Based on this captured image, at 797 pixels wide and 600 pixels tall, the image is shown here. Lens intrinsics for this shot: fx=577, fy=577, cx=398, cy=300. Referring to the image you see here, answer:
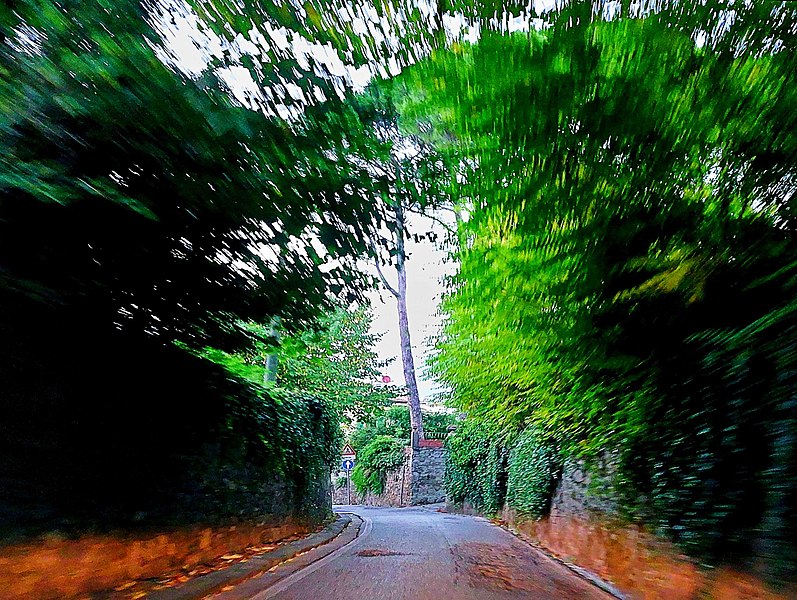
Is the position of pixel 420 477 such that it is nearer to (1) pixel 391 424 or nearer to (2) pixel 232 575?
(1) pixel 391 424

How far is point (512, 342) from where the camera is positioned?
758 cm

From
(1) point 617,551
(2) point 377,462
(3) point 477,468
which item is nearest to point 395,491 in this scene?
(2) point 377,462

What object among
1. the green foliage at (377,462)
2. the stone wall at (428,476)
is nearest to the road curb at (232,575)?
the stone wall at (428,476)

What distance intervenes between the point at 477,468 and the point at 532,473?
29.0 ft

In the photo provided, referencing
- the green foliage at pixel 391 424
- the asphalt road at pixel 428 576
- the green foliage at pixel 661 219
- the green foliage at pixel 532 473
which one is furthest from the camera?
the green foliage at pixel 391 424

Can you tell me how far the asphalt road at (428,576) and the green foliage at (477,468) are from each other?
21.9 ft

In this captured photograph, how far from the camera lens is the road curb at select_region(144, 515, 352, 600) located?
5238 millimetres

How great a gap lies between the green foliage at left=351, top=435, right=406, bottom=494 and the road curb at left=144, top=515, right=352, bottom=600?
71.4ft

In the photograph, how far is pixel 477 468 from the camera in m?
20.7

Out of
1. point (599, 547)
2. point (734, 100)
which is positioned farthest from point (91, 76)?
point (599, 547)

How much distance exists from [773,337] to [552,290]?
2509mm

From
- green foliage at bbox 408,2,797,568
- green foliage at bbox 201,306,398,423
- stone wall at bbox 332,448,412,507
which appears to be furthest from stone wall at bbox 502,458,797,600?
stone wall at bbox 332,448,412,507

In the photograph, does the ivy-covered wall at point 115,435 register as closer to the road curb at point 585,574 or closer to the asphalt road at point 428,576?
the asphalt road at point 428,576

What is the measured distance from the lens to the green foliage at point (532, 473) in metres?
10.9
